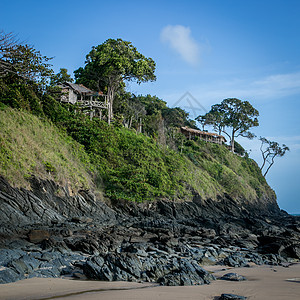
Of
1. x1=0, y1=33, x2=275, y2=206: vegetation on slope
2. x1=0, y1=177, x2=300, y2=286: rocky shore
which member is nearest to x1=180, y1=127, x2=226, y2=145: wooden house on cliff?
x1=0, y1=33, x2=275, y2=206: vegetation on slope

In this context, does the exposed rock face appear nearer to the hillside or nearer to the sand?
the hillside

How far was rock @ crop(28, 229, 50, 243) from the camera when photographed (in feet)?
36.9

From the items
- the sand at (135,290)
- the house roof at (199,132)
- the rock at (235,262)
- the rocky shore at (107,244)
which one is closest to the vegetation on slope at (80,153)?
the rocky shore at (107,244)

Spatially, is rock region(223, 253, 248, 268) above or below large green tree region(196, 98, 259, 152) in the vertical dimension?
below

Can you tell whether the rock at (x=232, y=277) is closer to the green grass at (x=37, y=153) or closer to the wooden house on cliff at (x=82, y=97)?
the green grass at (x=37, y=153)

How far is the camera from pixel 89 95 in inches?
1491

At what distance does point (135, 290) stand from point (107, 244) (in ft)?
17.5

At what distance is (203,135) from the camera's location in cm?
5897

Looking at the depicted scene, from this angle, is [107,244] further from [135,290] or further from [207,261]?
[135,290]

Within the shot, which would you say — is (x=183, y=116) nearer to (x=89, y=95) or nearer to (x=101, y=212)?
(x=89, y=95)

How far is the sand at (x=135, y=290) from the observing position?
19.6 ft

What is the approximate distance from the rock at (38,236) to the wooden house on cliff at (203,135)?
44305 millimetres

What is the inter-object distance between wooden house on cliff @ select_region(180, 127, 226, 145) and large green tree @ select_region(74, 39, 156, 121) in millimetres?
18354

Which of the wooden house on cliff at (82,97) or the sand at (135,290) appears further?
the wooden house on cliff at (82,97)
